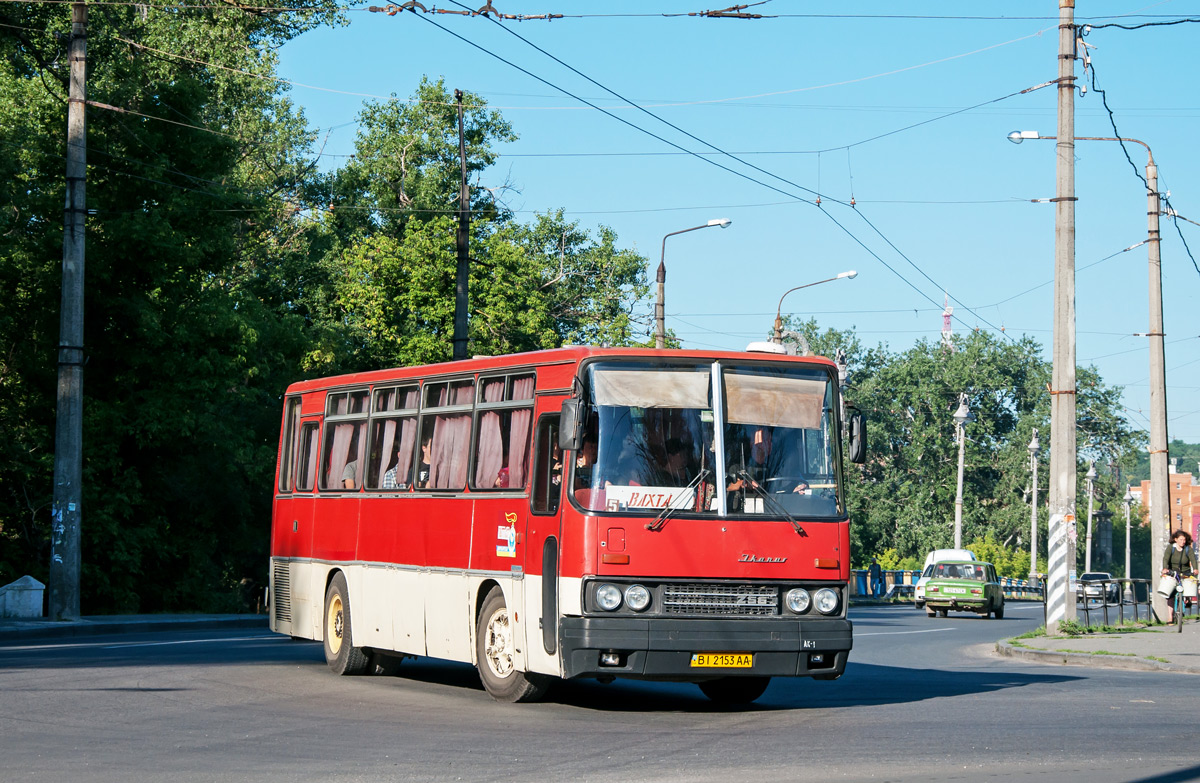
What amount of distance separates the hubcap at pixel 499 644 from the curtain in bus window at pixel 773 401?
2790 mm

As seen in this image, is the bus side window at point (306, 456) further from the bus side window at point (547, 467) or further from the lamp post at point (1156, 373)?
the lamp post at point (1156, 373)

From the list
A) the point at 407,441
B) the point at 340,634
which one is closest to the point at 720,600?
the point at 407,441

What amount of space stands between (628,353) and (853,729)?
359cm

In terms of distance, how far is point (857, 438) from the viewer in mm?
13375

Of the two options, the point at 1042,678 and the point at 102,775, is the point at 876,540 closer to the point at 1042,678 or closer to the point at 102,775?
the point at 1042,678

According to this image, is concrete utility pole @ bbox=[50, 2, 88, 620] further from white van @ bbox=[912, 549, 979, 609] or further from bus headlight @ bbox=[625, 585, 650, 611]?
white van @ bbox=[912, 549, 979, 609]

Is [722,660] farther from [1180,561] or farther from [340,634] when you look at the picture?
[1180,561]

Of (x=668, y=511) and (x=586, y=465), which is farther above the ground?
(x=586, y=465)

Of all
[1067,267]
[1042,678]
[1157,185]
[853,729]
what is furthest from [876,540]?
[853,729]

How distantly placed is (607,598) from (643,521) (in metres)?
0.69

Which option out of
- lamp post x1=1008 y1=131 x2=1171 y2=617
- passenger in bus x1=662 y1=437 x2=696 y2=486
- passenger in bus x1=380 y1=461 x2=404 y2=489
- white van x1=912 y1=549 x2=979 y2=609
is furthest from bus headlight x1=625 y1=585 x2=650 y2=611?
white van x1=912 y1=549 x2=979 y2=609

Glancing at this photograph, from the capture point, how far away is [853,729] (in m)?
12.2

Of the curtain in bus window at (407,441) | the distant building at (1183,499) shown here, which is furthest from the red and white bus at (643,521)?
the distant building at (1183,499)

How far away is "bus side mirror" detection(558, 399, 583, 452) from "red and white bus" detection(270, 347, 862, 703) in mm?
23
